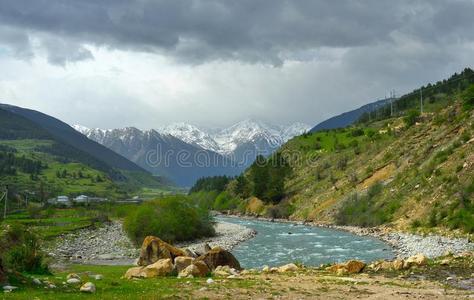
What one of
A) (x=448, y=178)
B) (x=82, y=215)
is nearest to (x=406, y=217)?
(x=448, y=178)

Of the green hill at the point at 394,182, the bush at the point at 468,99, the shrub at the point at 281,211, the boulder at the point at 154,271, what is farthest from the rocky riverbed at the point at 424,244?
the shrub at the point at 281,211

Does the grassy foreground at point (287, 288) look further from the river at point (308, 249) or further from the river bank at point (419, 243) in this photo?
the river at point (308, 249)

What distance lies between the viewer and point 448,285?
106 feet

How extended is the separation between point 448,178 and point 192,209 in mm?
48187

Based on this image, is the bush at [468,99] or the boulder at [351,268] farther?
the bush at [468,99]

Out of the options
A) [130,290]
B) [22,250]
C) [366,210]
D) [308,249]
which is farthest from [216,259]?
[366,210]

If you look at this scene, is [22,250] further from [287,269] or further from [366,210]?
[366,210]

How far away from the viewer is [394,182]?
352 feet

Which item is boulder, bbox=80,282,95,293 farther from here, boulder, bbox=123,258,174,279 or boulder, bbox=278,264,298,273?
boulder, bbox=278,264,298,273

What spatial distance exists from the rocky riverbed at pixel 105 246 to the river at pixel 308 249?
5.36 meters

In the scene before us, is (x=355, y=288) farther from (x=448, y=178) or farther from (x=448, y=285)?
(x=448, y=178)

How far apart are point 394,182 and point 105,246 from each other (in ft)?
196

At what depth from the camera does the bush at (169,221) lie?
300ft

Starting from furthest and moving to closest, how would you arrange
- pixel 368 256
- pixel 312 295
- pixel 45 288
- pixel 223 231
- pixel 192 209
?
1. pixel 223 231
2. pixel 192 209
3. pixel 368 256
4. pixel 312 295
5. pixel 45 288
